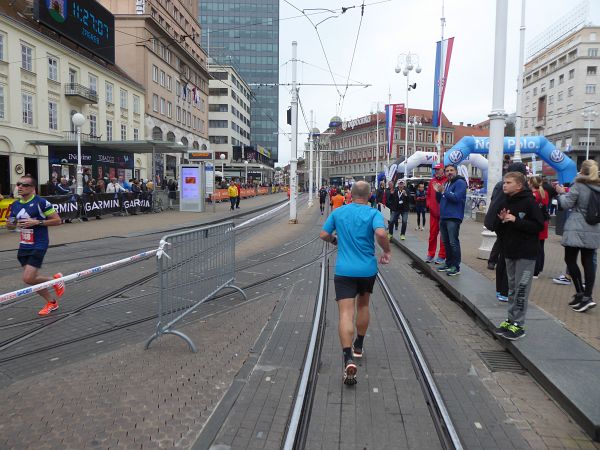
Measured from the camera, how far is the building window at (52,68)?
102 feet

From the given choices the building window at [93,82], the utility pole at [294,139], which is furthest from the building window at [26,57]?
the utility pole at [294,139]

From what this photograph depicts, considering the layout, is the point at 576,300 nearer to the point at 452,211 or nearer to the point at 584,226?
the point at 584,226

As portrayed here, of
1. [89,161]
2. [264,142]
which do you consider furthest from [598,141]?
[264,142]

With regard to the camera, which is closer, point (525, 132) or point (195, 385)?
point (195, 385)

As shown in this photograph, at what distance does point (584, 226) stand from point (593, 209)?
9.9 inches

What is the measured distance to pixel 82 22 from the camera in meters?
34.6

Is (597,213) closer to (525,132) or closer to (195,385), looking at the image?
(195,385)

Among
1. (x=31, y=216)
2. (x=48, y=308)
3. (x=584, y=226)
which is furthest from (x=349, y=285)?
Result: (x=31, y=216)

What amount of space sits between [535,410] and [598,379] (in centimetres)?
74

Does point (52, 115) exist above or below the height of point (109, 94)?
below

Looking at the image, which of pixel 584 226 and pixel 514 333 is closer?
pixel 514 333

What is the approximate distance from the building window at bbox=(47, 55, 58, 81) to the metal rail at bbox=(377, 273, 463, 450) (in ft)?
110

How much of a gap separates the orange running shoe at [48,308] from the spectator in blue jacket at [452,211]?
620 cm

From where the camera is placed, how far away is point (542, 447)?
3051 millimetres
